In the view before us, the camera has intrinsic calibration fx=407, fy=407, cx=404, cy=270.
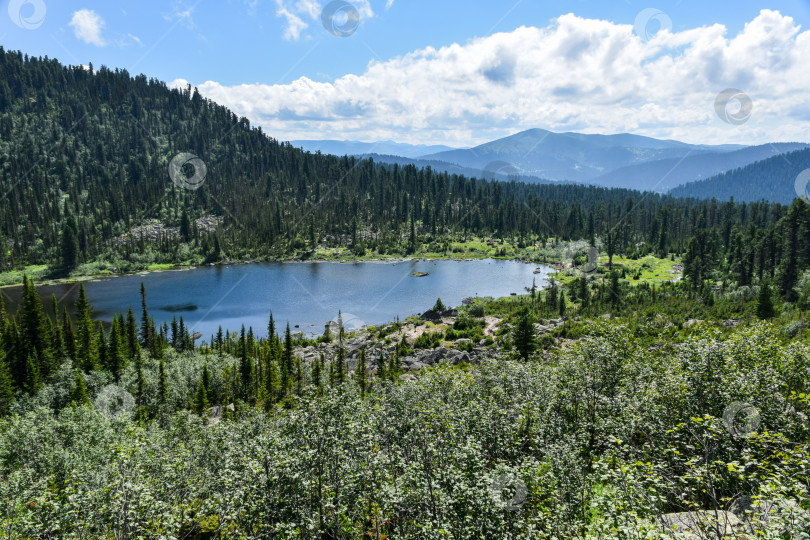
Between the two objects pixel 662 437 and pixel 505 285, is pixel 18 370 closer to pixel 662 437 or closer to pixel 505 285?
pixel 662 437

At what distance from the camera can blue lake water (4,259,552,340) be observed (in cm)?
11862

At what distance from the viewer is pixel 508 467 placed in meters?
12.2

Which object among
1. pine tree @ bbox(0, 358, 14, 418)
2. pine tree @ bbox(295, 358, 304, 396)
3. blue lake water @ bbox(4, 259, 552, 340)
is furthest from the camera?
blue lake water @ bbox(4, 259, 552, 340)

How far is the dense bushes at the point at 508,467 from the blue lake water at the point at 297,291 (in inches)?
3615

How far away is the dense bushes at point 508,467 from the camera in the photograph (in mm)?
10742

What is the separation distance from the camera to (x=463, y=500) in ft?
38.6

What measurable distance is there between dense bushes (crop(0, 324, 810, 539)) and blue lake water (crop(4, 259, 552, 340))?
301ft

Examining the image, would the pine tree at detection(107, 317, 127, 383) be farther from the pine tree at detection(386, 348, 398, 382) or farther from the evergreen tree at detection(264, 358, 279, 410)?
the pine tree at detection(386, 348, 398, 382)

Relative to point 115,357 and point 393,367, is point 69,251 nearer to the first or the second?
point 115,357

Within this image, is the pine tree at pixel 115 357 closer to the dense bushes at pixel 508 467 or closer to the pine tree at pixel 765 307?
the dense bushes at pixel 508 467

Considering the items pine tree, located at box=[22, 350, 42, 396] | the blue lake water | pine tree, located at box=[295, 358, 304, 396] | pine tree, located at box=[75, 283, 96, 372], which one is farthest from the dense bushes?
the blue lake water

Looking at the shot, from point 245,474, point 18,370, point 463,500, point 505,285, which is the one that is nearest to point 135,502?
point 245,474

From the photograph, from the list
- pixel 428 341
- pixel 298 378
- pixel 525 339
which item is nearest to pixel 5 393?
pixel 298 378

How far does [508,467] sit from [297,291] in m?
139
